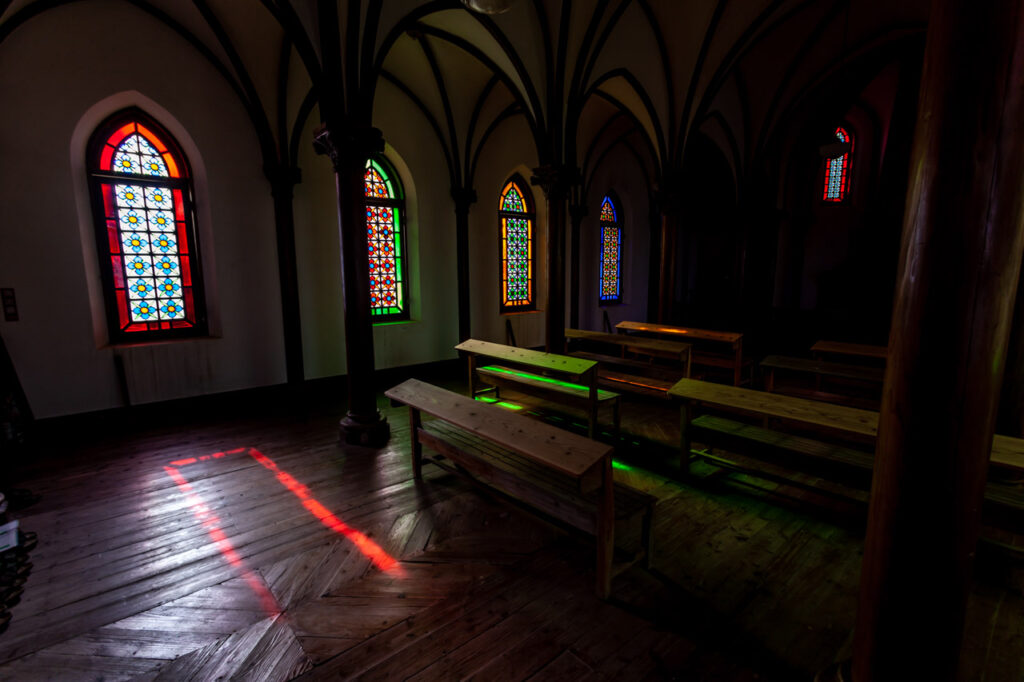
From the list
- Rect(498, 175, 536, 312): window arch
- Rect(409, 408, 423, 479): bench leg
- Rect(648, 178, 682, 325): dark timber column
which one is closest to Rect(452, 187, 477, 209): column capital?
Rect(498, 175, 536, 312): window arch

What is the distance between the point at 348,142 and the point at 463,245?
4.25 meters

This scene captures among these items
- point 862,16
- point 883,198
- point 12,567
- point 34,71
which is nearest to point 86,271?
point 34,71

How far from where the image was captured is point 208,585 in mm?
2969

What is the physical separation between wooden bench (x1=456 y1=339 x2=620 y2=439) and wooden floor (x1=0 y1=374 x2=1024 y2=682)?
78 cm

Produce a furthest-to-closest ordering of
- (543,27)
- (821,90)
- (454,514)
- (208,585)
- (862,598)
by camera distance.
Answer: (821,90), (543,27), (454,514), (208,585), (862,598)

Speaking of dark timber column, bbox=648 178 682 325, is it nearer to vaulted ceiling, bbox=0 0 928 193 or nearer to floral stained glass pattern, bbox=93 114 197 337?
vaulted ceiling, bbox=0 0 928 193

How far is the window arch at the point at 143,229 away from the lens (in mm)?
5898

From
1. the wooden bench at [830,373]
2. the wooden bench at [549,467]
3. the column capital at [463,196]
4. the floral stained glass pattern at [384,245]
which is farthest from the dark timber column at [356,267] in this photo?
the wooden bench at [830,373]

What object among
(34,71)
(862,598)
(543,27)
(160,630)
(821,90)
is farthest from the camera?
(821,90)

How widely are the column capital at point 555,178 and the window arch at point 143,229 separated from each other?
4773 mm

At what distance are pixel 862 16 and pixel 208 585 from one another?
456 inches

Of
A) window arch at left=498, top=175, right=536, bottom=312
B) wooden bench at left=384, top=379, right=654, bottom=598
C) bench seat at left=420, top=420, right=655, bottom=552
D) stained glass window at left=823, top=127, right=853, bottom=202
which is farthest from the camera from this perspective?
stained glass window at left=823, top=127, right=853, bottom=202

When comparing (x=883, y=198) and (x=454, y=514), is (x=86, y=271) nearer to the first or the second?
(x=454, y=514)

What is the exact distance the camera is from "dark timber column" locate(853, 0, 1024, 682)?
1.36 meters
